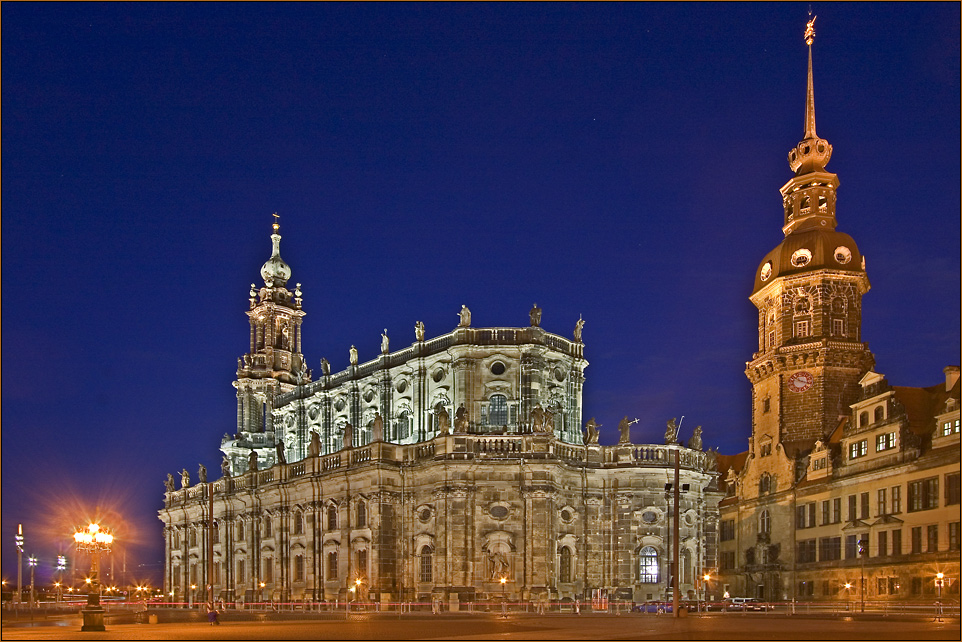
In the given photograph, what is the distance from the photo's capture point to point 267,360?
313 feet

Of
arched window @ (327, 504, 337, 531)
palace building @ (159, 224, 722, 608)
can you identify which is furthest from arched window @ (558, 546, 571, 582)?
arched window @ (327, 504, 337, 531)

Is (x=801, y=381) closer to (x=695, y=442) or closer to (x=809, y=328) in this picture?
(x=809, y=328)

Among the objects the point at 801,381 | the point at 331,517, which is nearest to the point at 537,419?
the point at 331,517

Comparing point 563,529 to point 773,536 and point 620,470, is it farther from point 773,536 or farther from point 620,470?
point 773,536

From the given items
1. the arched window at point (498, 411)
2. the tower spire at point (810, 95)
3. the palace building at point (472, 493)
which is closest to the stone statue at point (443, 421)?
the palace building at point (472, 493)

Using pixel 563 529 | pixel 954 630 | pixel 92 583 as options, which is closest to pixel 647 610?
pixel 563 529

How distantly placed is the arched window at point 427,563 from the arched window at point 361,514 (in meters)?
4.94

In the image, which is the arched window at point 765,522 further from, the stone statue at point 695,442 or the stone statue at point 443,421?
the stone statue at point 443,421

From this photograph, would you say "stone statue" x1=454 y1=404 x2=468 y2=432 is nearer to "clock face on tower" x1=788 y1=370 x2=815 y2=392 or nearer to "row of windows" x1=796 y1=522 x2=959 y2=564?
"row of windows" x1=796 y1=522 x2=959 y2=564

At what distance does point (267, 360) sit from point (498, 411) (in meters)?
30.2

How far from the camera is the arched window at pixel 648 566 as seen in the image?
67875 millimetres

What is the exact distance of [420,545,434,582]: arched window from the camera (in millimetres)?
67250

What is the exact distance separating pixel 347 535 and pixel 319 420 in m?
16.4

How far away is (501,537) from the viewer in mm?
65625
